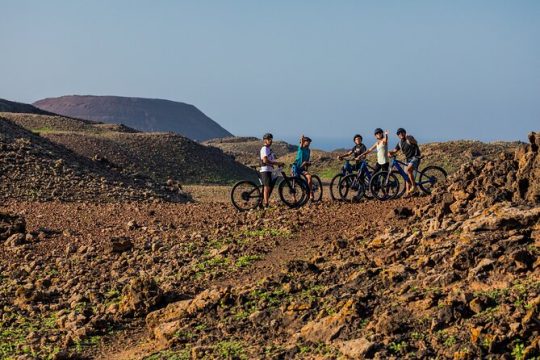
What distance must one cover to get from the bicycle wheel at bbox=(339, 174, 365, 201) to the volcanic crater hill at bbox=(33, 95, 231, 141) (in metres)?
97.8

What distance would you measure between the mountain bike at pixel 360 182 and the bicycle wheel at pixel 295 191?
978mm

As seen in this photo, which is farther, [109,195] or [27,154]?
[27,154]

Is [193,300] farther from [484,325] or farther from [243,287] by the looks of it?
[484,325]

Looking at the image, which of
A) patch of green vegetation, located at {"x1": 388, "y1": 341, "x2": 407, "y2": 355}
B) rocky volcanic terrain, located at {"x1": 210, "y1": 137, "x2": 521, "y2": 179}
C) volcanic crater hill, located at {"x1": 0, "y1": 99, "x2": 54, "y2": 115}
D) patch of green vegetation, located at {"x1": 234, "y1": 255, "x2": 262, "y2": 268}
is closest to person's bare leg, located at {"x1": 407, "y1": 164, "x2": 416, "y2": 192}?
patch of green vegetation, located at {"x1": 234, "y1": 255, "x2": 262, "y2": 268}

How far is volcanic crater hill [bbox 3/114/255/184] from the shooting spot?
3788 cm

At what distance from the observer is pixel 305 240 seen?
46.8 feet

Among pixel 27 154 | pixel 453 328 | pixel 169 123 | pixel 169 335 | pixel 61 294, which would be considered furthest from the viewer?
pixel 169 123

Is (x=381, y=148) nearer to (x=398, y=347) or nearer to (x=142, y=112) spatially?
(x=398, y=347)

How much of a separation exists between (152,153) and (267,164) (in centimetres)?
2404

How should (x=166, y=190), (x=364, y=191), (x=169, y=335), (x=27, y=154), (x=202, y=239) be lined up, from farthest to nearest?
(x=166, y=190) < (x=27, y=154) < (x=364, y=191) < (x=202, y=239) < (x=169, y=335)

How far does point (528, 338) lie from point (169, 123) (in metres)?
114

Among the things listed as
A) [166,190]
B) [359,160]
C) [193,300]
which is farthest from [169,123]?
[193,300]

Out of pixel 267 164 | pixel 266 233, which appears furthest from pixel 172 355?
pixel 267 164

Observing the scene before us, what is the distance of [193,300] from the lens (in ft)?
36.8
